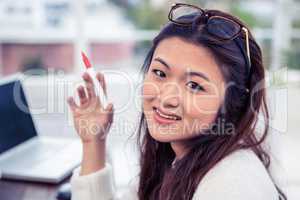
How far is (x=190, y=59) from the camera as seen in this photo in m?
0.79

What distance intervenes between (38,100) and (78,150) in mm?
1598

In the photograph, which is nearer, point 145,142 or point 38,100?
point 145,142

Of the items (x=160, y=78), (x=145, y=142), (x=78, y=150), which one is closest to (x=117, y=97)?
(x=78, y=150)

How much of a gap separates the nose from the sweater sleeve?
0.31 metres

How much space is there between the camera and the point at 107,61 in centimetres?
367

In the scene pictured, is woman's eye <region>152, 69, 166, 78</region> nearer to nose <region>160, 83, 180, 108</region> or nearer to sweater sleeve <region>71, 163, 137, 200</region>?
nose <region>160, 83, 180, 108</region>

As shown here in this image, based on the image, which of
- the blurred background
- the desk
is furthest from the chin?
the blurred background

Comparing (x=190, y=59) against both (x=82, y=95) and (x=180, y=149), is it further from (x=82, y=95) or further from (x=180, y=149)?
(x=82, y=95)

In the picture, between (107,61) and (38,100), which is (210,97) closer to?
(38,100)

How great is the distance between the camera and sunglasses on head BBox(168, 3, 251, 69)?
2.60 feet

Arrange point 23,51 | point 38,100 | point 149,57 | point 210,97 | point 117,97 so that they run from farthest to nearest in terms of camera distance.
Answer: point 23,51 → point 38,100 → point 117,97 → point 149,57 → point 210,97

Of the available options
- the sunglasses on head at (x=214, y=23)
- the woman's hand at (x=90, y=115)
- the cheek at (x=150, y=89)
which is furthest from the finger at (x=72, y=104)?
the sunglasses on head at (x=214, y=23)

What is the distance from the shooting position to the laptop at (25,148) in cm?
120

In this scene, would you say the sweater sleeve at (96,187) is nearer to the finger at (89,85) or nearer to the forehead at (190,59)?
the finger at (89,85)
